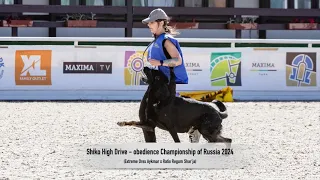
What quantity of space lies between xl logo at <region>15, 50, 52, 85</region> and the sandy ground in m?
1.13

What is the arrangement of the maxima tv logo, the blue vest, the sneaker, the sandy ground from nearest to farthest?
the sandy ground < the blue vest < the sneaker < the maxima tv logo

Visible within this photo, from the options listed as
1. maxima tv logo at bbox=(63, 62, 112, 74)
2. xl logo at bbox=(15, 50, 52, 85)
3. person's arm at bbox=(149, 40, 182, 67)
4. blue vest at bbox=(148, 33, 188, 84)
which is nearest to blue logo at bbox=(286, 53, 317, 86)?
maxima tv logo at bbox=(63, 62, 112, 74)

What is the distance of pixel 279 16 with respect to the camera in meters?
26.4

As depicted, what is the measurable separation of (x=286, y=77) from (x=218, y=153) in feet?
35.7

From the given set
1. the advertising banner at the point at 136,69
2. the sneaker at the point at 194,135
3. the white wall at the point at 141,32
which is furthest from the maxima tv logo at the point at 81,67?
the sneaker at the point at 194,135

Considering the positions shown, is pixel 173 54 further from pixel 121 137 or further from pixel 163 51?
pixel 121 137

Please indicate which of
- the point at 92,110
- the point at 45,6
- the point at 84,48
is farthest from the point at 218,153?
the point at 45,6

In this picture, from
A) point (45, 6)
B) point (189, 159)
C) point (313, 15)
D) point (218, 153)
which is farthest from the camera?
point (313, 15)

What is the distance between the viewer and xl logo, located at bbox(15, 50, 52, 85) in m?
17.8

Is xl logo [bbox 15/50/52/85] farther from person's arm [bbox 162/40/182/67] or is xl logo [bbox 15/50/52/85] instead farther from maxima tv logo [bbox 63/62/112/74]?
person's arm [bbox 162/40/182/67]

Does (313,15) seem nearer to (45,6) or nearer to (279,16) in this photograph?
(279,16)

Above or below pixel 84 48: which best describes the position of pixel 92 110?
below

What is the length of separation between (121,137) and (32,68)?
7.79 m

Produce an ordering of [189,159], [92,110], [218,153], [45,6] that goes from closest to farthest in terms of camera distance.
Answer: [189,159] < [218,153] < [92,110] < [45,6]
